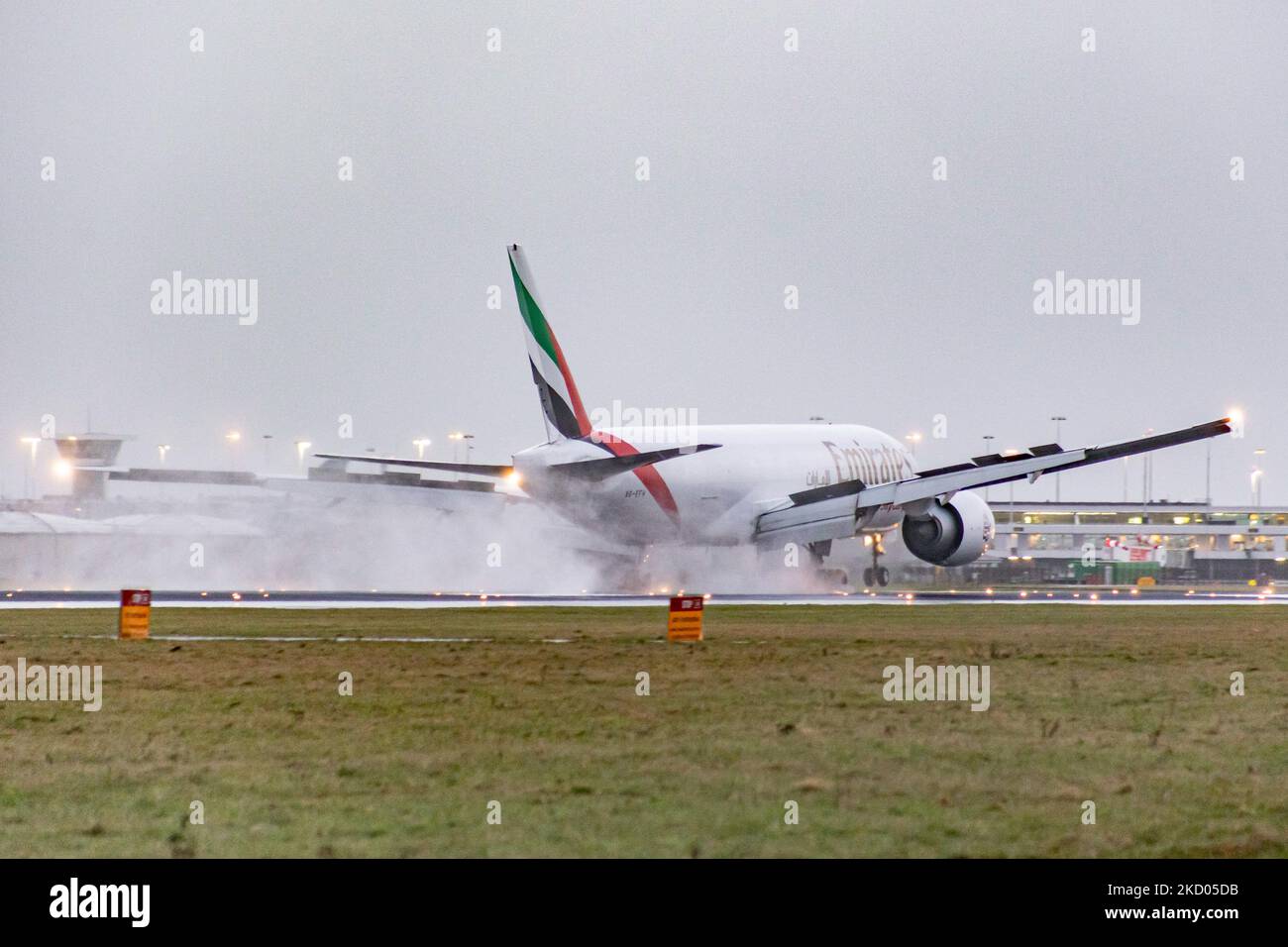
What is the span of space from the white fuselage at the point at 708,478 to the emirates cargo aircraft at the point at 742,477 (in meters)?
0.05

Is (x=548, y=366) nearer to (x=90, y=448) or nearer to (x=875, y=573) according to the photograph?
(x=875, y=573)

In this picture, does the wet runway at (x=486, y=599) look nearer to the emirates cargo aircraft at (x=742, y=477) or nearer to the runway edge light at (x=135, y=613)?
the emirates cargo aircraft at (x=742, y=477)

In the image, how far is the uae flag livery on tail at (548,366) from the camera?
55.4 meters

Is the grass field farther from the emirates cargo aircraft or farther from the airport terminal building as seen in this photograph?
the airport terminal building

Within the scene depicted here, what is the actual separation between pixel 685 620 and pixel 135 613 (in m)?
11.1

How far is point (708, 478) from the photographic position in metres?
59.0

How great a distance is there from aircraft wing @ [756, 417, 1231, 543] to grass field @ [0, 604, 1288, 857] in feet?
90.9

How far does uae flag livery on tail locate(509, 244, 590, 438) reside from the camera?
182 feet

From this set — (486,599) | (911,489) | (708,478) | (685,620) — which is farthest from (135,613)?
(911,489)
